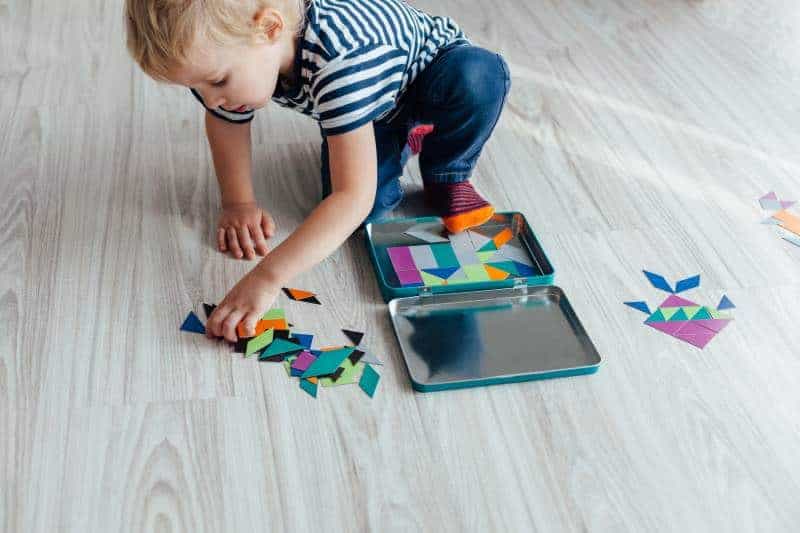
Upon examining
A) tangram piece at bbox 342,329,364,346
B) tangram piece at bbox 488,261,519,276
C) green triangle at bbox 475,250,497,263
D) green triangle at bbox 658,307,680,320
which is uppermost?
green triangle at bbox 658,307,680,320

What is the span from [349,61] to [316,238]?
21cm

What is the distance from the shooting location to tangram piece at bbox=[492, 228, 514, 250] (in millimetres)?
1241

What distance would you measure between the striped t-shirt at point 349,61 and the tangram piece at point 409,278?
0.67ft

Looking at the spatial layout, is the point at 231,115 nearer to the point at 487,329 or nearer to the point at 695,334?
the point at 487,329

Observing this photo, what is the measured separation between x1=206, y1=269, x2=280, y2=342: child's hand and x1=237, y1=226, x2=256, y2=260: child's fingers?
12cm

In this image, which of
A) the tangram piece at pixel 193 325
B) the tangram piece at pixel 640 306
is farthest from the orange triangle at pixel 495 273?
the tangram piece at pixel 193 325

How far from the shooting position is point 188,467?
2.97ft

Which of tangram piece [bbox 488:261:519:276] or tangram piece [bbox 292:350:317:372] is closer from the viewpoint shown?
tangram piece [bbox 292:350:317:372]

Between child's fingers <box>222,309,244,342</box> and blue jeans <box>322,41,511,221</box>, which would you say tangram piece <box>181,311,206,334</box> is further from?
blue jeans <box>322,41,511,221</box>

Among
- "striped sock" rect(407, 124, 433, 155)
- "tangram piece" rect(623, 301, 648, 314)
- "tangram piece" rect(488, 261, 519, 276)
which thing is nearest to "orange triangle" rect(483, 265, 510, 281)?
"tangram piece" rect(488, 261, 519, 276)

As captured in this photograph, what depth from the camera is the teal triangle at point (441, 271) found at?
3.86 feet

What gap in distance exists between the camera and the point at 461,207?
1.25 meters

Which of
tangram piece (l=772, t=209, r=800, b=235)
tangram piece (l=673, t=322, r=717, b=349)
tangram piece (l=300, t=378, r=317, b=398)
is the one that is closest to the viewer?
tangram piece (l=300, t=378, r=317, b=398)

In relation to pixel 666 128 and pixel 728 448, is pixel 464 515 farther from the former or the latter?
pixel 666 128
